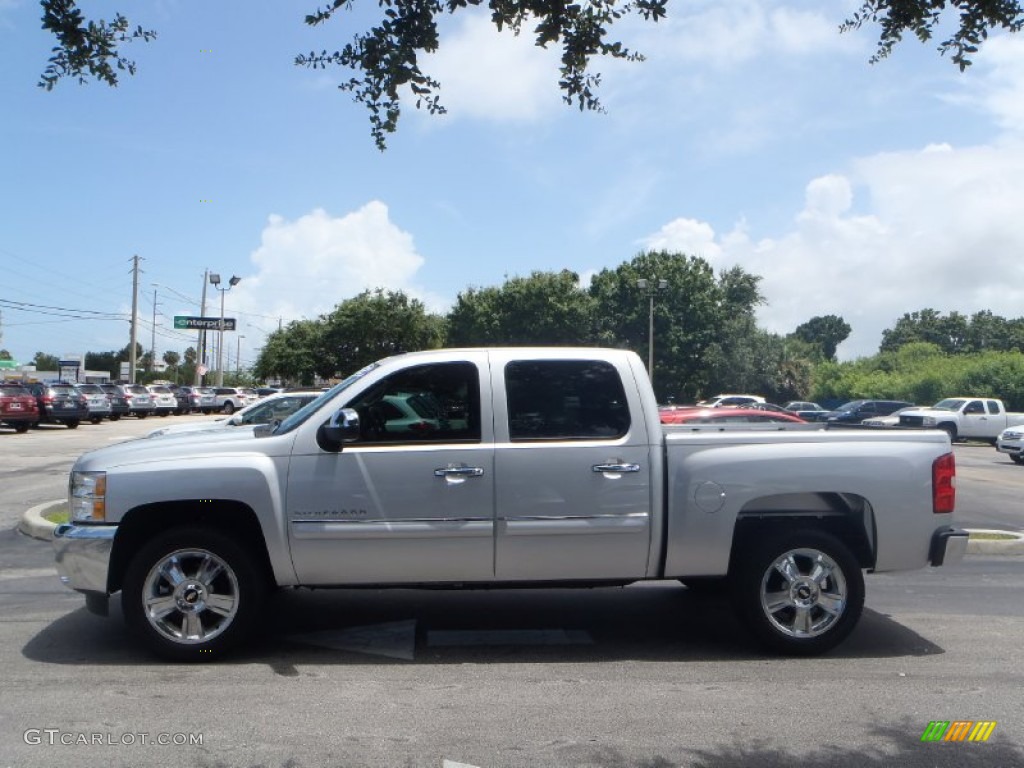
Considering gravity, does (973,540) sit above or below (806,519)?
below

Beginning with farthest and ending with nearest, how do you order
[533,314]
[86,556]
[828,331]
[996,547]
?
1. [828,331]
2. [533,314]
3. [996,547]
4. [86,556]

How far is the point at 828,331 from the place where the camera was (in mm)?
153500

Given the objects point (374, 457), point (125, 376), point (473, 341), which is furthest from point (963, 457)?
point (125, 376)

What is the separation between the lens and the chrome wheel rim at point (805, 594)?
623 centimetres

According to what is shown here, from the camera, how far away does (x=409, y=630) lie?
686cm

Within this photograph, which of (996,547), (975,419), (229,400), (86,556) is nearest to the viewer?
(86,556)

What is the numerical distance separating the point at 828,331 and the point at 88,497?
157m

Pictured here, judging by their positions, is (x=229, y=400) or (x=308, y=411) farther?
(x=229, y=400)

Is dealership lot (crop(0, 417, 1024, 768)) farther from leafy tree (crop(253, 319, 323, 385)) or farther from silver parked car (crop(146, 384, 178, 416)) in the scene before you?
leafy tree (crop(253, 319, 323, 385))

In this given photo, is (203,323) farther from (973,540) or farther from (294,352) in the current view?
(973,540)

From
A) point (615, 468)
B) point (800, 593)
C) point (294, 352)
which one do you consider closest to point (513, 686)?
point (615, 468)

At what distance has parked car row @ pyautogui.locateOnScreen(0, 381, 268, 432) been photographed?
32094 millimetres

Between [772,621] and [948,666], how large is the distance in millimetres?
1133

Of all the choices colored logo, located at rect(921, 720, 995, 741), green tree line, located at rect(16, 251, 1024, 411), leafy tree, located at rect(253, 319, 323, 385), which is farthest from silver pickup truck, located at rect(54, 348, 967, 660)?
leafy tree, located at rect(253, 319, 323, 385)
